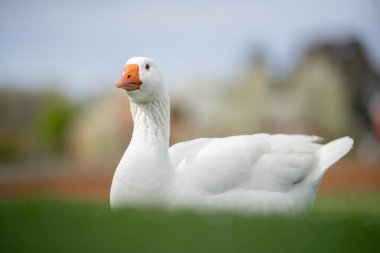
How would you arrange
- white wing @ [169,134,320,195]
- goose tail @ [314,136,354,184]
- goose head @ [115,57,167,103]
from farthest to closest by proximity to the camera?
goose tail @ [314,136,354,184]
goose head @ [115,57,167,103]
white wing @ [169,134,320,195]

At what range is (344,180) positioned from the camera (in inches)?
597

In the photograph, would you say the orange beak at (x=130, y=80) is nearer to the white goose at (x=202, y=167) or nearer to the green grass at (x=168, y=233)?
the white goose at (x=202, y=167)

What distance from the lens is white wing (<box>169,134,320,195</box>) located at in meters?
5.65

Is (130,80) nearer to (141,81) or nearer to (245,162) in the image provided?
(141,81)

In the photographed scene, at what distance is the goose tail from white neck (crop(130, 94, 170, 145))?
1807 millimetres

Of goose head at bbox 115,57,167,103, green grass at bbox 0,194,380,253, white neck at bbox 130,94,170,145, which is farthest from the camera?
white neck at bbox 130,94,170,145

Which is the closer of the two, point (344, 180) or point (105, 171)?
point (344, 180)

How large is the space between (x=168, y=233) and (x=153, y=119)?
2.82 metres

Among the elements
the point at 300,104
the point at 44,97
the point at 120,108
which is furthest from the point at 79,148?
the point at 44,97

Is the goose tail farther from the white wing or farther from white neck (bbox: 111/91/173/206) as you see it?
white neck (bbox: 111/91/173/206)

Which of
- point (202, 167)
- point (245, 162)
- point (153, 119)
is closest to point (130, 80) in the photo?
point (153, 119)

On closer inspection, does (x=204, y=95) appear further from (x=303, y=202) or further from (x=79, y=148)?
(x=303, y=202)

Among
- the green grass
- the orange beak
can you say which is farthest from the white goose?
the green grass

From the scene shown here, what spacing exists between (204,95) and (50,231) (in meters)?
23.9
